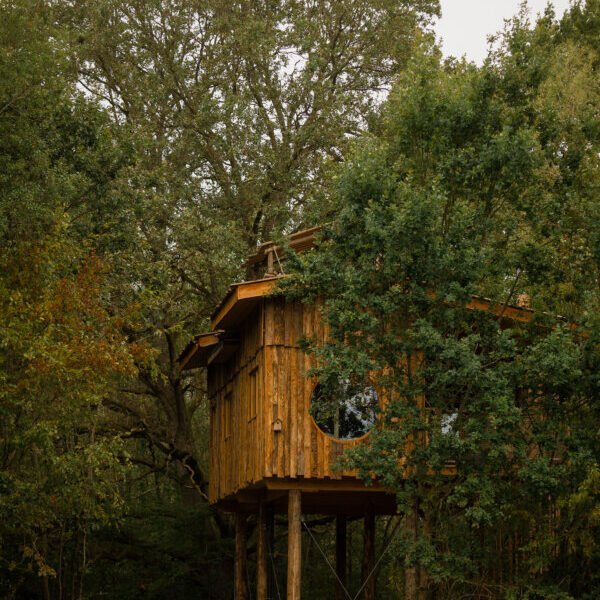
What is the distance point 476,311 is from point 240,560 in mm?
10241

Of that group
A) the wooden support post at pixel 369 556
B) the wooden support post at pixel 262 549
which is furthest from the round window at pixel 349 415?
the wooden support post at pixel 369 556

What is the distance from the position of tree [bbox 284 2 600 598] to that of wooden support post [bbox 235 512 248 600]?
293 inches

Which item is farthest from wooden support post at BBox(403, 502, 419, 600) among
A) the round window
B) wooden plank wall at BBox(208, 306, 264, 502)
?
wooden plank wall at BBox(208, 306, 264, 502)

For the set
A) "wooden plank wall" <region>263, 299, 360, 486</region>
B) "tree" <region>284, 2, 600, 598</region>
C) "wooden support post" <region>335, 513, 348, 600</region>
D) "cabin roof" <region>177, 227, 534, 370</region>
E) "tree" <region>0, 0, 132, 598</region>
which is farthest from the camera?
"wooden support post" <region>335, 513, 348, 600</region>

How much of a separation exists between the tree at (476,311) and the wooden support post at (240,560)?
24.5 feet

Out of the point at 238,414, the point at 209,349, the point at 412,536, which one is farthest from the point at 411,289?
the point at 209,349

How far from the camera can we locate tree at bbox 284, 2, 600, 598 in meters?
15.2

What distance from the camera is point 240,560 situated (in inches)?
952

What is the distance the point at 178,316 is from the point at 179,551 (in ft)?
19.1

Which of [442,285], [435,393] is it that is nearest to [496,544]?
[435,393]

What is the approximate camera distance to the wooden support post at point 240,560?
24.0 meters

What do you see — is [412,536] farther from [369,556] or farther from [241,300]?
[369,556]

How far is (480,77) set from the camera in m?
16.5

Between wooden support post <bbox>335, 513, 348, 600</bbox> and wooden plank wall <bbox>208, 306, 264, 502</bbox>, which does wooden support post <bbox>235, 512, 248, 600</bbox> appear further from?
wooden support post <bbox>335, 513, 348, 600</bbox>
